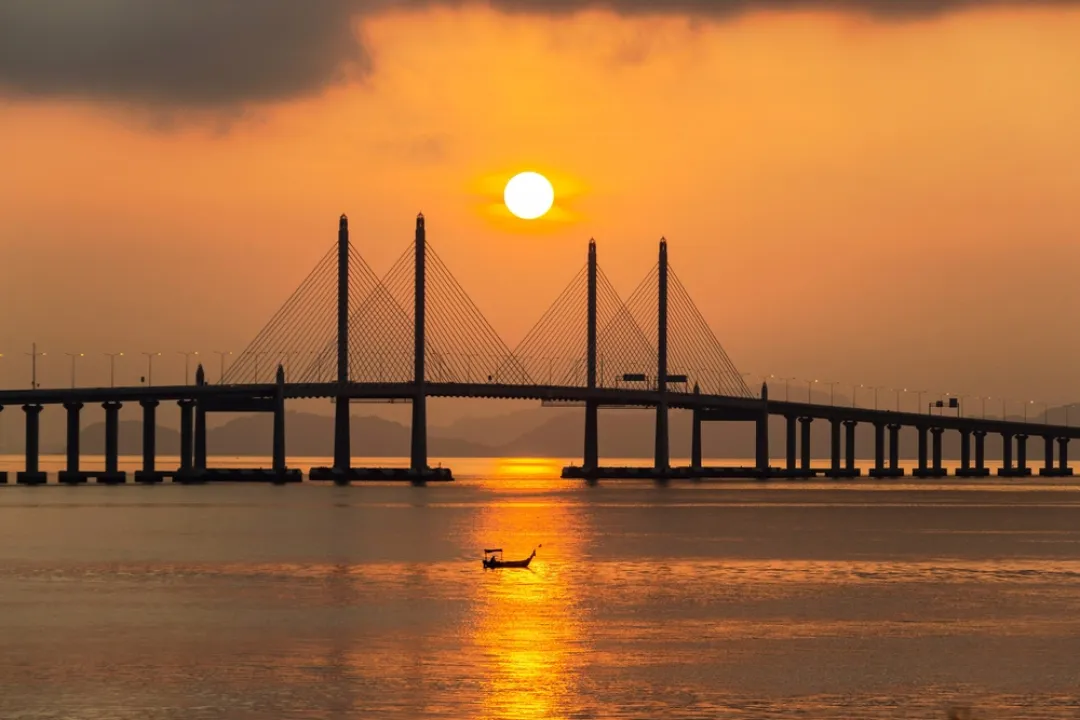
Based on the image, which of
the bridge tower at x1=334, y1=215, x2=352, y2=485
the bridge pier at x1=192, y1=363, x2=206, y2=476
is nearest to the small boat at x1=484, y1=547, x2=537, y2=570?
the bridge tower at x1=334, y1=215, x2=352, y2=485

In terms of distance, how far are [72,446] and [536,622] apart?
456ft

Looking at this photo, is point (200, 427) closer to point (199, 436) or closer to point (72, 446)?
point (199, 436)

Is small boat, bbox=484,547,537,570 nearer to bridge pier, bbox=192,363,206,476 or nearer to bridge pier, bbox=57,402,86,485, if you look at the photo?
bridge pier, bbox=192,363,206,476

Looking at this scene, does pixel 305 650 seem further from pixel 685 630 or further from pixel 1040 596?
pixel 1040 596

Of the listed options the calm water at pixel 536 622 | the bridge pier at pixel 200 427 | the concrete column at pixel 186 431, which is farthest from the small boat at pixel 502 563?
the concrete column at pixel 186 431

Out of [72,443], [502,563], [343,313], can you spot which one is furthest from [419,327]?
[502,563]

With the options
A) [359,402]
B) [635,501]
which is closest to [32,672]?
[635,501]

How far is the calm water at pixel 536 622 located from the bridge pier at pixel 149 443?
70.8 metres

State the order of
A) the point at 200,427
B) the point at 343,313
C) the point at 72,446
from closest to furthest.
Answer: the point at 343,313
the point at 200,427
the point at 72,446

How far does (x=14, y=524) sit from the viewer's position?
102 metres

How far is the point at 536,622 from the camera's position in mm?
46281

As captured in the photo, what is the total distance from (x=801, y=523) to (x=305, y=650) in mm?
69124

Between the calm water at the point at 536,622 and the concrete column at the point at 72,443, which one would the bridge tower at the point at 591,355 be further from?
the calm water at the point at 536,622

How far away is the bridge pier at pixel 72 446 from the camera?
167750mm
